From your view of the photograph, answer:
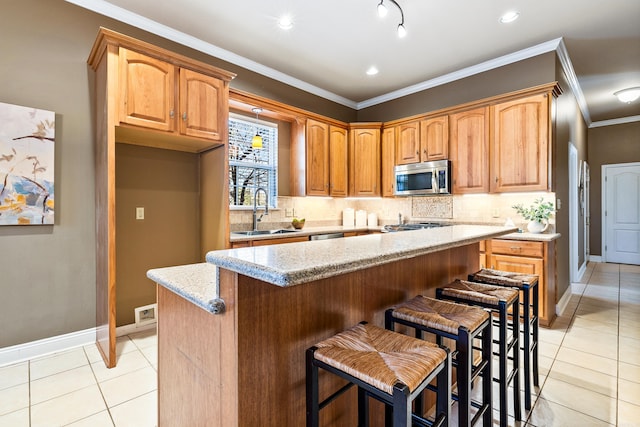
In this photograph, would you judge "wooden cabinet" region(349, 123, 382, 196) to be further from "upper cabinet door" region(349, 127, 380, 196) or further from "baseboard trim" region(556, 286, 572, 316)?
"baseboard trim" region(556, 286, 572, 316)

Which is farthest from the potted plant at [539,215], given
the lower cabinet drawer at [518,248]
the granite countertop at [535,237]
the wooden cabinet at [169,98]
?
the wooden cabinet at [169,98]

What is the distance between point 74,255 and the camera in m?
2.59

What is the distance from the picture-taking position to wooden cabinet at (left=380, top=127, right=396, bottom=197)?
464 centimetres

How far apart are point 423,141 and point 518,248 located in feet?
6.11

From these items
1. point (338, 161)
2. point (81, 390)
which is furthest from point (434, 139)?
point (81, 390)

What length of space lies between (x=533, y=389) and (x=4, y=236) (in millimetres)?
3927

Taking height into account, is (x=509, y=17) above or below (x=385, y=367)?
above

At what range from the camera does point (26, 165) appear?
2354mm

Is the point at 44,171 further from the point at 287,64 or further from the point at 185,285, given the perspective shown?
the point at 287,64

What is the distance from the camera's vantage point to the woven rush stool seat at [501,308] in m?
1.59

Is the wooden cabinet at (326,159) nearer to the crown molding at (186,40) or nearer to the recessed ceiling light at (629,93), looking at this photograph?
the crown molding at (186,40)

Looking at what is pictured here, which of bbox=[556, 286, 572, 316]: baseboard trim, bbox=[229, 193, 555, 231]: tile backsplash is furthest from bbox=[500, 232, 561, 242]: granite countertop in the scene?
bbox=[556, 286, 572, 316]: baseboard trim

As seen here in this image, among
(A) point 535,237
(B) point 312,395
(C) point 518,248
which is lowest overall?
(B) point 312,395

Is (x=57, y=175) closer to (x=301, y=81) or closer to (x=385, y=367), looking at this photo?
→ (x=385, y=367)
